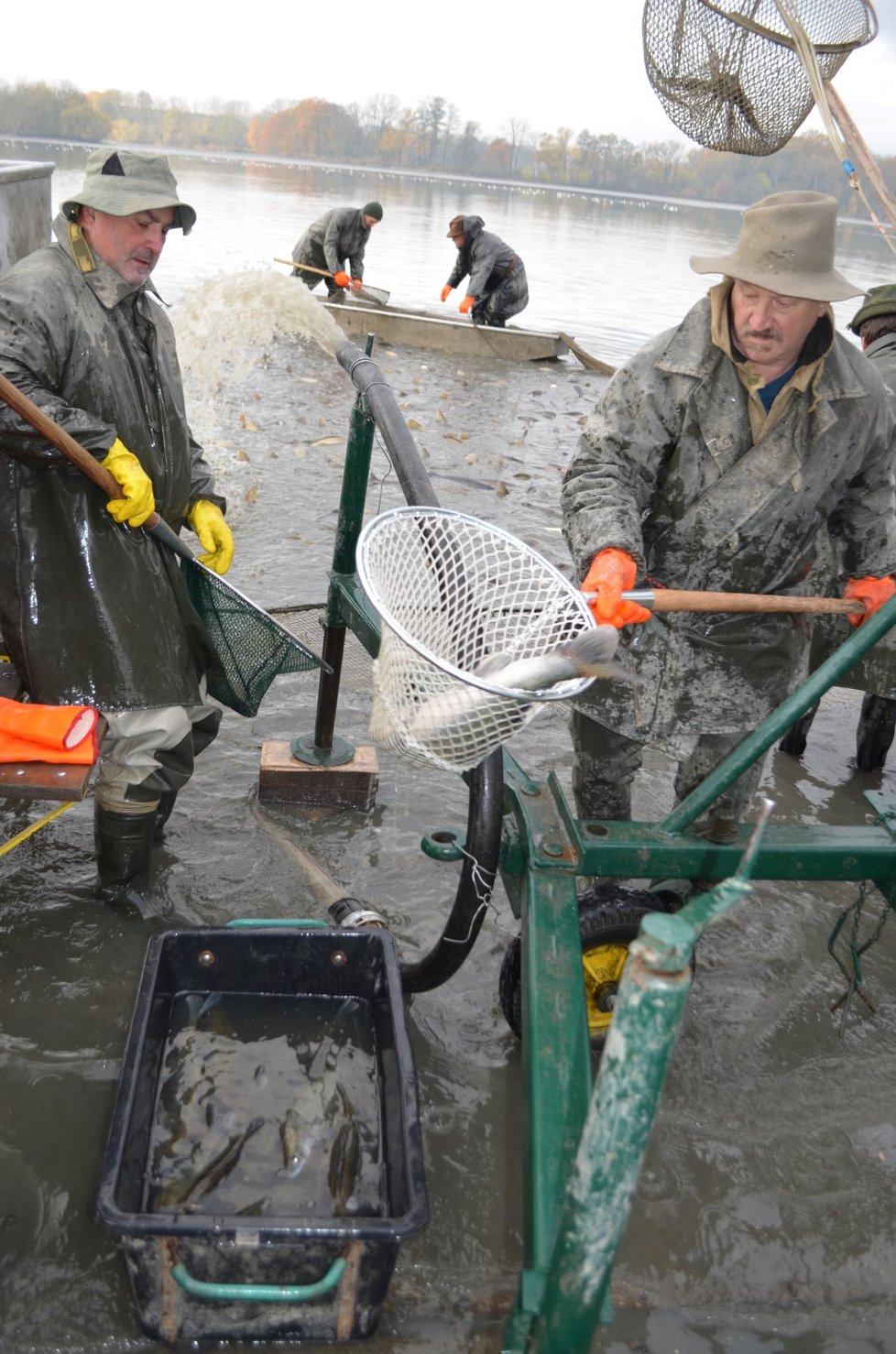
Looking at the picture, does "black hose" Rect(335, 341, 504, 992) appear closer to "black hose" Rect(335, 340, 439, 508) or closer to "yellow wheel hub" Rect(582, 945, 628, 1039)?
"black hose" Rect(335, 340, 439, 508)

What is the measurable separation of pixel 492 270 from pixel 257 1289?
1502 cm

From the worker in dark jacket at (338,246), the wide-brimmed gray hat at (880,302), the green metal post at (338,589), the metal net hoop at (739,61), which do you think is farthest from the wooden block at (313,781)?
the worker in dark jacket at (338,246)

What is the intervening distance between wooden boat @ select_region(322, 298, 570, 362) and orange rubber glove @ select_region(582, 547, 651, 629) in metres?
12.5

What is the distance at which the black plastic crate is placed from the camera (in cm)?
196

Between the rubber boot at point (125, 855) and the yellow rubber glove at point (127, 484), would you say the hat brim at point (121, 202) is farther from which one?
the rubber boot at point (125, 855)

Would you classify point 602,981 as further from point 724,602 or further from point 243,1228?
point 243,1228

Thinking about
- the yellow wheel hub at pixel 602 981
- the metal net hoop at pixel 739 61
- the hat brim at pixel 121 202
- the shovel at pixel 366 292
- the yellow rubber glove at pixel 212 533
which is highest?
the metal net hoop at pixel 739 61

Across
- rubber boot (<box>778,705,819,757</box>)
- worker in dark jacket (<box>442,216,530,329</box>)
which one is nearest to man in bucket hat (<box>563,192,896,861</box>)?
rubber boot (<box>778,705,819,757</box>)

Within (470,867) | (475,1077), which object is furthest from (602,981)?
(470,867)

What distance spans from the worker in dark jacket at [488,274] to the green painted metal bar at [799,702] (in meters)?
13.4

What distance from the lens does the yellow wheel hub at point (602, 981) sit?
323cm

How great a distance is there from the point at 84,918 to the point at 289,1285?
1.75m

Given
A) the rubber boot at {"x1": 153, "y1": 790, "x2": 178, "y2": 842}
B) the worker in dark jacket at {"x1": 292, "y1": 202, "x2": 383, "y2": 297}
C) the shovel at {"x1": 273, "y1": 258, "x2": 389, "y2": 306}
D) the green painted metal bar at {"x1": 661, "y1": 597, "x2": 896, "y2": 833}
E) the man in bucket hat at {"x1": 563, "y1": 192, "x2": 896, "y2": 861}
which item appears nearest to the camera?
the green painted metal bar at {"x1": 661, "y1": 597, "x2": 896, "y2": 833}

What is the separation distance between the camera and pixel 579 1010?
7.27 ft
